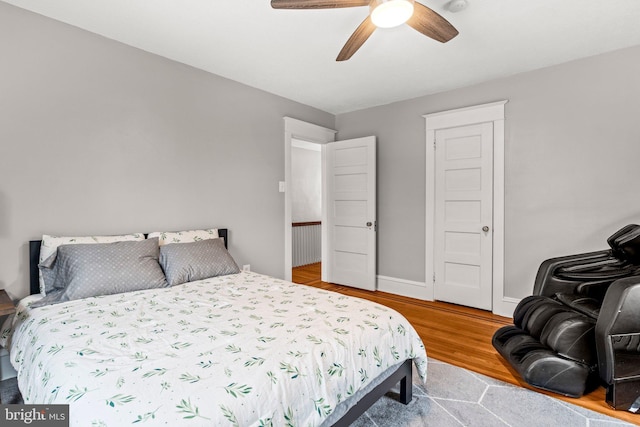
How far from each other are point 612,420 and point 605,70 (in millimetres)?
2816

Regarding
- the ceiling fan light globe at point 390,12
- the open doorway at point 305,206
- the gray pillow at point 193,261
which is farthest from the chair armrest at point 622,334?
the open doorway at point 305,206

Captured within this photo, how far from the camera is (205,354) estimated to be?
1355mm

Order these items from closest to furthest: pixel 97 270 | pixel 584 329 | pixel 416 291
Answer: pixel 584 329, pixel 97 270, pixel 416 291

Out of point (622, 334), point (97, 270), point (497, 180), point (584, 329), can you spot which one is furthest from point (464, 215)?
point (97, 270)

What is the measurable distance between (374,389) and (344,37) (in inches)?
98.4

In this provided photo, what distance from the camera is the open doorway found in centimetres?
632

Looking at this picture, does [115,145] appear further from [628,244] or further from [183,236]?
[628,244]

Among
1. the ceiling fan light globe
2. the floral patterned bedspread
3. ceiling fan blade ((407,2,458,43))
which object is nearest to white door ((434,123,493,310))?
ceiling fan blade ((407,2,458,43))

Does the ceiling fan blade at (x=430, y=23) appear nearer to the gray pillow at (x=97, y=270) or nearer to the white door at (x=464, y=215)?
the white door at (x=464, y=215)

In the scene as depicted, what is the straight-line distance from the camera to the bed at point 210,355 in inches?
42.1

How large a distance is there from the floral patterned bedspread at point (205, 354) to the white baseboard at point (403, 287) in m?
2.12

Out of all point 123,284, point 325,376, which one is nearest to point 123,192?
point 123,284

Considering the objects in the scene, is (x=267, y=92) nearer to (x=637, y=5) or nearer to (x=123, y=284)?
(x=123, y=284)

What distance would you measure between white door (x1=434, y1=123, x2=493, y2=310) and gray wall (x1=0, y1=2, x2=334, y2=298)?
6.89 ft
